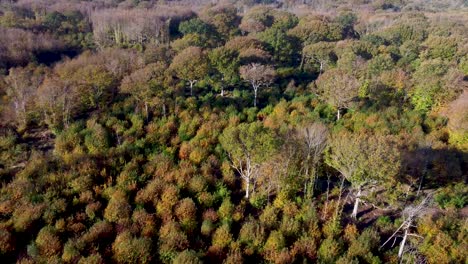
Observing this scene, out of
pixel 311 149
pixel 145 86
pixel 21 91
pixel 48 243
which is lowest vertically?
pixel 48 243

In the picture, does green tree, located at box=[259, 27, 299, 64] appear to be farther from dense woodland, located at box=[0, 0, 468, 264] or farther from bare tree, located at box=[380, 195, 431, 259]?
bare tree, located at box=[380, 195, 431, 259]

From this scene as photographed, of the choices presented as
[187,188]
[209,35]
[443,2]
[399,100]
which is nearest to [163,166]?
[187,188]

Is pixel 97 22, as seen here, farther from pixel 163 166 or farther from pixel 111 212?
pixel 111 212

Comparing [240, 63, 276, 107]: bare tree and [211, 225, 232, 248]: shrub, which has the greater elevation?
[240, 63, 276, 107]: bare tree

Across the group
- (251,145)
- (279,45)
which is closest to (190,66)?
(251,145)

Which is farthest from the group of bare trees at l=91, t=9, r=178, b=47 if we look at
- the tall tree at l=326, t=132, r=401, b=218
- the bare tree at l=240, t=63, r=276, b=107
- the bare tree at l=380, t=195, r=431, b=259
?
the bare tree at l=380, t=195, r=431, b=259

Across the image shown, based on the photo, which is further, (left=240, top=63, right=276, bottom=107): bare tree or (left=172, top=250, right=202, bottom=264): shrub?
(left=240, top=63, right=276, bottom=107): bare tree

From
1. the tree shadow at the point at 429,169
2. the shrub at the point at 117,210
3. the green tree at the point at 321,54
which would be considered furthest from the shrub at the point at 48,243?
the green tree at the point at 321,54

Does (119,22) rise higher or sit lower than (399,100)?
higher

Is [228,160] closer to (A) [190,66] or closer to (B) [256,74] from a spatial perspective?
(B) [256,74]
